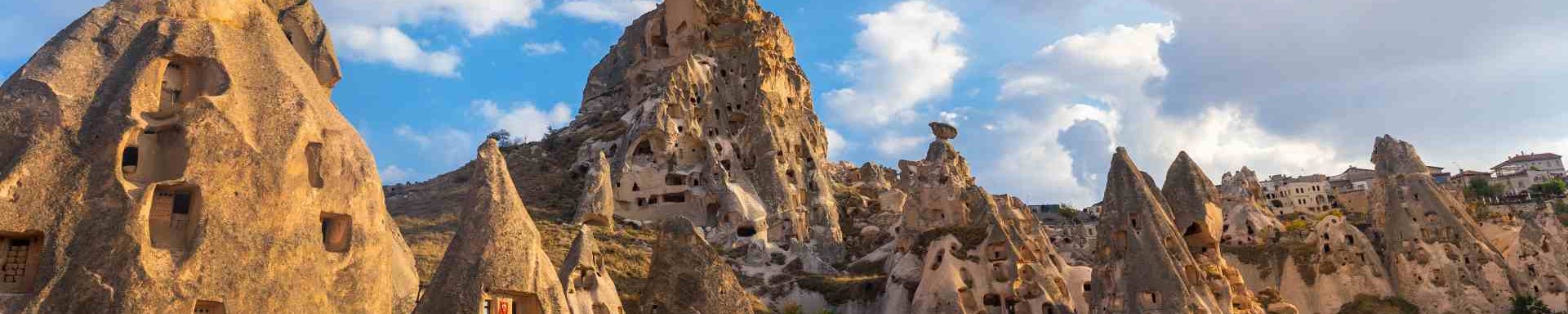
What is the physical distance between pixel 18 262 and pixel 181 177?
9.66 feet

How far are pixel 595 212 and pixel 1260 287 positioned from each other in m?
32.4

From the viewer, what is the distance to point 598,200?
60250 mm

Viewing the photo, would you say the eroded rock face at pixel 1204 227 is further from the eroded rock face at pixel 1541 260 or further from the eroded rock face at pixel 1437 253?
the eroded rock face at pixel 1541 260

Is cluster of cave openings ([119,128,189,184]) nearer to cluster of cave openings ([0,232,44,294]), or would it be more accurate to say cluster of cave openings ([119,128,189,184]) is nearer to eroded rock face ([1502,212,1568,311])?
cluster of cave openings ([0,232,44,294])

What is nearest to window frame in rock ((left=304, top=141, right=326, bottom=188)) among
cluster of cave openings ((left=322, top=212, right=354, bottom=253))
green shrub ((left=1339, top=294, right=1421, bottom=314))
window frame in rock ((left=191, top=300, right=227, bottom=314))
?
cluster of cave openings ((left=322, top=212, right=354, bottom=253))

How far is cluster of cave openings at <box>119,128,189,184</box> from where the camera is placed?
21.7 m

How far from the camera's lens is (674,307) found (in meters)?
25.4

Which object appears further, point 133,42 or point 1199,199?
point 1199,199

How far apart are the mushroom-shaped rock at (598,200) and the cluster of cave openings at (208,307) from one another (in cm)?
3821

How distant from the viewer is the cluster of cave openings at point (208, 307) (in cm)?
2059

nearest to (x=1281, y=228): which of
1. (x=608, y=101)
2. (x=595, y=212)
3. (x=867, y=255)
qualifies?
(x=867, y=255)

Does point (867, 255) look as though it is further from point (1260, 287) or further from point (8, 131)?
point (8, 131)

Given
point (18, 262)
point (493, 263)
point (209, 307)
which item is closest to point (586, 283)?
point (493, 263)

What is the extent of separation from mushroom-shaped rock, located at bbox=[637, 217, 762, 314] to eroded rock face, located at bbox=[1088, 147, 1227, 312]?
19.6 m
